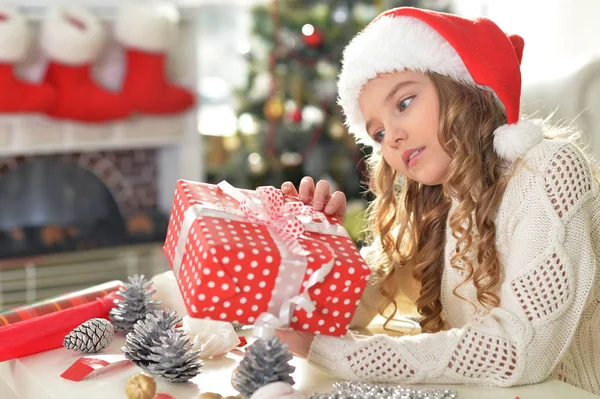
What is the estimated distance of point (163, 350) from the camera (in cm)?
112

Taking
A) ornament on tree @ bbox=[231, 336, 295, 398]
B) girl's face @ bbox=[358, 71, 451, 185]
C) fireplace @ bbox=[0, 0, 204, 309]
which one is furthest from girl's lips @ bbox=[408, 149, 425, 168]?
fireplace @ bbox=[0, 0, 204, 309]

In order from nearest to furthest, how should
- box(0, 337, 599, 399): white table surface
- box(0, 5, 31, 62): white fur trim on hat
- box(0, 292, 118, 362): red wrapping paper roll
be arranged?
box(0, 337, 599, 399): white table surface
box(0, 292, 118, 362): red wrapping paper roll
box(0, 5, 31, 62): white fur trim on hat

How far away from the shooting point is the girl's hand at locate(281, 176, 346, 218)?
1.31 metres

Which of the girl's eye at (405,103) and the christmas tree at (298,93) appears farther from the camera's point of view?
the christmas tree at (298,93)

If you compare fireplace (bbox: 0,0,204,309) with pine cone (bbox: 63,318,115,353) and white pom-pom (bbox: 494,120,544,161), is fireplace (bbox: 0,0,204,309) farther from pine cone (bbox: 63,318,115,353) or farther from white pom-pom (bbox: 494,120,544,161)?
white pom-pom (bbox: 494,120,544,161)

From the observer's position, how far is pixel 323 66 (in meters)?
3.94

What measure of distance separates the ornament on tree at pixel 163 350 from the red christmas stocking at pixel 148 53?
2578mm

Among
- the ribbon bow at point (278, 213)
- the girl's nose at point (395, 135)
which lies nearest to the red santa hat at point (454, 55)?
the girl's nose at point (395, 135)

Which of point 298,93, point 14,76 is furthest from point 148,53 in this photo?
point 298,93

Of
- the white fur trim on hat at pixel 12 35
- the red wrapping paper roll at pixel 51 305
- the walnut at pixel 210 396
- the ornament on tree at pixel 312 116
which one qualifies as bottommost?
the walnut at pixel 210 396

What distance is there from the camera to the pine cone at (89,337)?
1244mm

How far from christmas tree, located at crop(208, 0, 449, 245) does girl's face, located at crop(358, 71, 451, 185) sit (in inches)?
94.1

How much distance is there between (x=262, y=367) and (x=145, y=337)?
231mm

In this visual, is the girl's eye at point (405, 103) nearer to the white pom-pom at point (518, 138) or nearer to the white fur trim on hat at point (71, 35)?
the white pom-pom at point (518, 138)
